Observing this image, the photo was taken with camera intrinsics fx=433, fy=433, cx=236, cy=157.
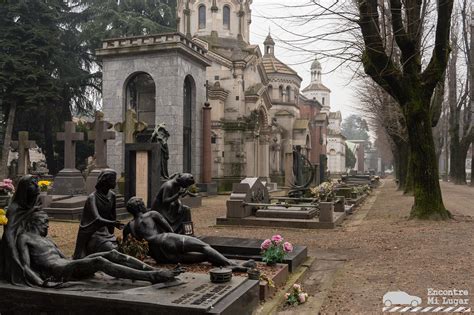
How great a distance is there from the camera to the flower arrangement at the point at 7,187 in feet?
42.0

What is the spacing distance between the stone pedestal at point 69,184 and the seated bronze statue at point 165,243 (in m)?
13.0

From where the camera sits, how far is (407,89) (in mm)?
12016

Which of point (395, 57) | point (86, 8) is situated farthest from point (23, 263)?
point (86, 8)

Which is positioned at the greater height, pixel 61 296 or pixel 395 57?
pixel 395 57

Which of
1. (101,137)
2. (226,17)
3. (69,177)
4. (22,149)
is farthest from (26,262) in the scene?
(226,17)

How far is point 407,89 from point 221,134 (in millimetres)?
Answer: 18315

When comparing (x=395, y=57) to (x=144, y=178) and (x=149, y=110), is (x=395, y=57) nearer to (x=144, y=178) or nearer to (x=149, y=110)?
(x=144, y=178)

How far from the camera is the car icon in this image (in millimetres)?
5488

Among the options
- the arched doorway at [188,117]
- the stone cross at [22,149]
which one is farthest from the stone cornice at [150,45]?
the stone cross at [22,149]

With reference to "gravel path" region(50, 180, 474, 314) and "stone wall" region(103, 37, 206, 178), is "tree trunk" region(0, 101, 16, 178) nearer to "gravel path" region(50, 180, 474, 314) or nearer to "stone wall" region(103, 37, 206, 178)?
"stone wall" region(103, 37, 206, 178)

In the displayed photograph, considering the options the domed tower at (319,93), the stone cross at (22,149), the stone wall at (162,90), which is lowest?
the stone cross at (22,149)

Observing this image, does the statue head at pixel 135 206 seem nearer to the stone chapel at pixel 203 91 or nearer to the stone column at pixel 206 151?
the stone chapel at pixel 203 91

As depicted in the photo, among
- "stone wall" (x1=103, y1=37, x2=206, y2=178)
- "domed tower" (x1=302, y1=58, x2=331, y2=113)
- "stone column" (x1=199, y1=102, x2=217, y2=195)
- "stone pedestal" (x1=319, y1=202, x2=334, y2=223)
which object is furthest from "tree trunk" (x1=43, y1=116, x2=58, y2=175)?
"domed tower" (x1=302, y1=58, x2=331, y2=113)

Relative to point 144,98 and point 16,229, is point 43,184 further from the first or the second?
point 144,98
